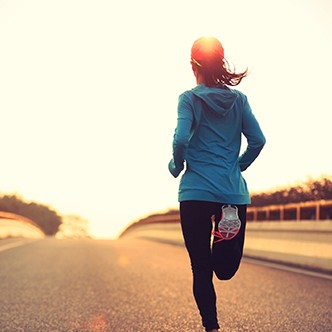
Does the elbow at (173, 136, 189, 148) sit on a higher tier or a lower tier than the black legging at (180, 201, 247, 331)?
higher

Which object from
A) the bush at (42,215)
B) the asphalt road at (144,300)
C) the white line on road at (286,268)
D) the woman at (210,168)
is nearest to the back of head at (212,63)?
the woman at (210,168)

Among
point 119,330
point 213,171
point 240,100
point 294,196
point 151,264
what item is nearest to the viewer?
point 213,171

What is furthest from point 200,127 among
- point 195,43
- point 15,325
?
point 15,325

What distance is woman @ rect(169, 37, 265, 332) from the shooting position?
375 cm

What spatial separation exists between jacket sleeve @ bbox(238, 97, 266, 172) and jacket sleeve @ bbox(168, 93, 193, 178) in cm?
46

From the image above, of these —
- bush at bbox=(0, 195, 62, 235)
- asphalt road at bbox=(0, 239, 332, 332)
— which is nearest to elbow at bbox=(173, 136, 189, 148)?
asphalt road at bbox=(0, 239, 332, 332)

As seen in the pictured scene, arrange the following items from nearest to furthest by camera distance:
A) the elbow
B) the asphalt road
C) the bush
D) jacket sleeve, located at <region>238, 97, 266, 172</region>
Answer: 1. the elbow
2. jacket sleeve, located at <region>238, 97, 266, 172</region>
3. the asphalt road
4. the bush

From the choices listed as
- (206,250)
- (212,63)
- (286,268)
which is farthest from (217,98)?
(286,268)

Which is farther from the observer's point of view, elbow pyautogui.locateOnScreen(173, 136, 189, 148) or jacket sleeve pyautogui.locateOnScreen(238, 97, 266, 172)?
jacket sleeve pyautogui.locateOnScreen(238, 97, 266, 172)

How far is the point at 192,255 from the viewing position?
12.6 ft

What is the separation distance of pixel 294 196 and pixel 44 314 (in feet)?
37.3

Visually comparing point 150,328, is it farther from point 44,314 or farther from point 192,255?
point 192,255

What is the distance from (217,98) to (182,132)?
38cm

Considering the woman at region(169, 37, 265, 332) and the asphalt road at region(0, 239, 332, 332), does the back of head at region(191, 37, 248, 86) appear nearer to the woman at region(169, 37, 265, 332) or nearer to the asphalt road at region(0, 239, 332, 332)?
the woman at region(169, 37, 265, 332)
